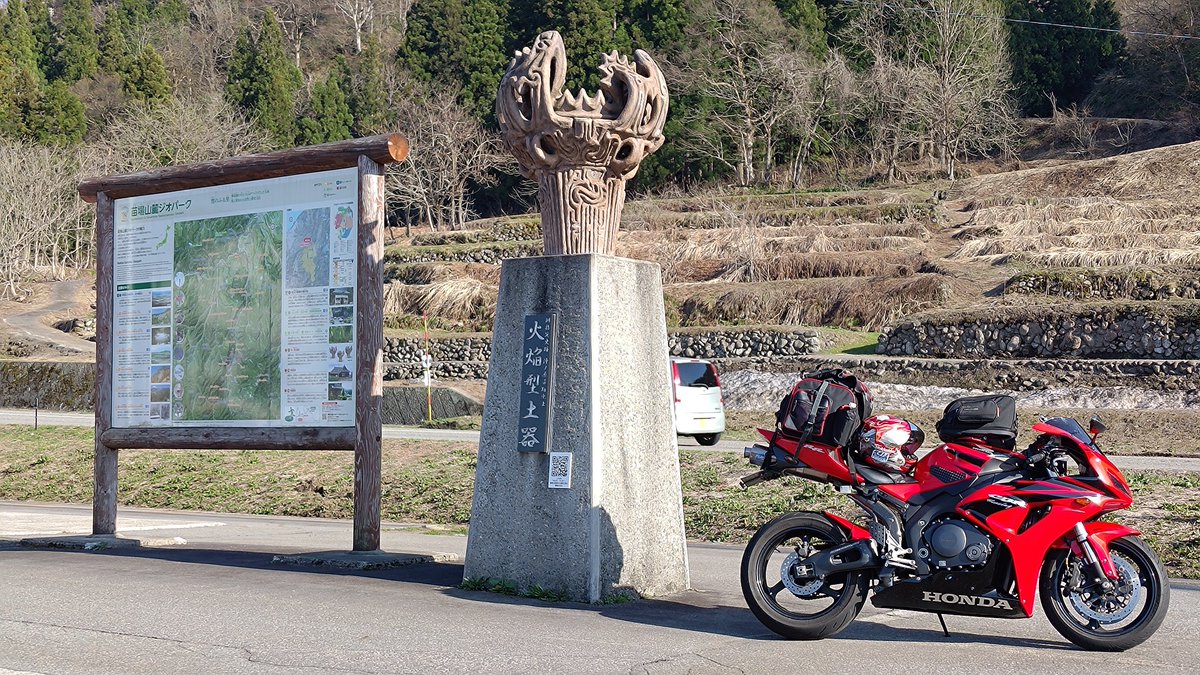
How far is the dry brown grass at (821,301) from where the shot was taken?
1448 inches

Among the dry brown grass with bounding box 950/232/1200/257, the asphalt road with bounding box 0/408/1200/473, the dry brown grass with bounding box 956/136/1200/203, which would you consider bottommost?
the asphalt road with bounding box 0/408/1200/473

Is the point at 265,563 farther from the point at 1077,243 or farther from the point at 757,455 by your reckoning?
the point at 1077,243

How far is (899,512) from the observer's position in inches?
286

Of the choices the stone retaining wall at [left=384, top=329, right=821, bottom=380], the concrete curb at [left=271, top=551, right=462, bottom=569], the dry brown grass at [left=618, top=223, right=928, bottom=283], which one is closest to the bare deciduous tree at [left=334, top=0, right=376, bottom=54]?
the dry brown grass at [left=618, top=223, right=928, bottom=283]

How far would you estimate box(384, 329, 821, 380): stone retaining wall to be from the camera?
34.4 m

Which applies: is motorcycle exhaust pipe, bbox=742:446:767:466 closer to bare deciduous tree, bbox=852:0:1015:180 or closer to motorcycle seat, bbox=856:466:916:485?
motorcycle seat, bbox=856:466:916:485

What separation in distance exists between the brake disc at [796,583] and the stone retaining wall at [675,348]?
84.8 feet

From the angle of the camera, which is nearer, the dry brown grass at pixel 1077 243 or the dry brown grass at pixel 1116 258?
the dry brown grass at pixel 1116 258

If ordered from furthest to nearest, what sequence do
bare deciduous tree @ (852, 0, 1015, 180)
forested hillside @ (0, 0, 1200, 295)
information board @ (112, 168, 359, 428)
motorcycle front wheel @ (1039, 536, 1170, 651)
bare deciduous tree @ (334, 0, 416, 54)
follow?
bare deciduous tree @ (334, 0, 416, 54) → forested hillside @ (0, 0, 1200, 295) → bare deciduous tree @ (852, 0, 1015, 180) → information board @ (112, 168, 359, 428) → motorcycle front wheel @ (1039, 536, 1170, 651)

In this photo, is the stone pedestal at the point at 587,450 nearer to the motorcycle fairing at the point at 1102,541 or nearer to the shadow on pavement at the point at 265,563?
the shadow on pavement at the point at 265,563

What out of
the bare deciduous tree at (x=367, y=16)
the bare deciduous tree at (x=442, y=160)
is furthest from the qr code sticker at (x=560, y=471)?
the bare deciduous tree at (x=367, y=16)

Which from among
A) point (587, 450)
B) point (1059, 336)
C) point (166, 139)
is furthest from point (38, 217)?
point (587, 450)

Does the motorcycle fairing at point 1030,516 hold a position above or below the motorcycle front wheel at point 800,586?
above

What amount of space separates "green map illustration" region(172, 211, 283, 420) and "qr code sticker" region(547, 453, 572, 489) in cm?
324
